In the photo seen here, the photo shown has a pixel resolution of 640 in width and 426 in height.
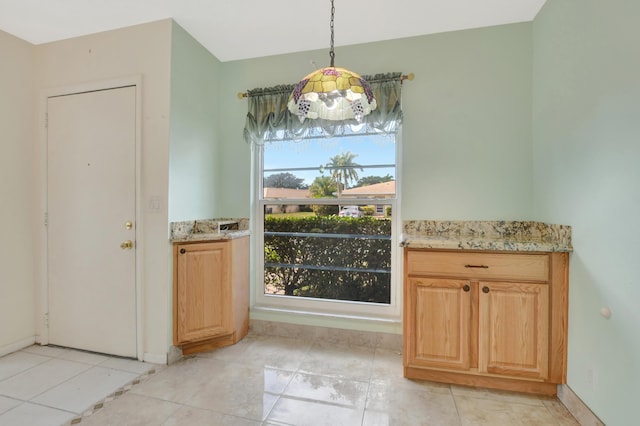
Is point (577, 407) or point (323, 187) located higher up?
point (323, 187)

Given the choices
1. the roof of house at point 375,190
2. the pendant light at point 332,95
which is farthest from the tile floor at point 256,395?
the pendant light at point 332,95

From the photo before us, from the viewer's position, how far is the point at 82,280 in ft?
7.37

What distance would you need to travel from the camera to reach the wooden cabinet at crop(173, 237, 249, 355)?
2137mm

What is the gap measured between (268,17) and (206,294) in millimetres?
2144

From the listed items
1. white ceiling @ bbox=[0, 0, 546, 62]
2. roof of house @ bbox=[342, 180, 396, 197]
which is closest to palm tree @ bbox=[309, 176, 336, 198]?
roof of house @ bbox=[342, 180, 396, 197]

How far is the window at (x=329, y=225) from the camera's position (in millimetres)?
2432

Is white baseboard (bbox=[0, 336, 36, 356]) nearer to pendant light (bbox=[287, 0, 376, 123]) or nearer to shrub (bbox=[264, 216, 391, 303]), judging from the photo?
shrub (bbox=[264, 216, 391, 303])

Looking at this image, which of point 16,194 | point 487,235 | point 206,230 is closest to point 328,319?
point 206,230

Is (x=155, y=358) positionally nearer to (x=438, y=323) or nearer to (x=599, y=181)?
(x=438, y=323)

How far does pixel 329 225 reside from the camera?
8.41 feet

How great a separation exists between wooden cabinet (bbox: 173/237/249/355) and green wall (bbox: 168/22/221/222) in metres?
0.33

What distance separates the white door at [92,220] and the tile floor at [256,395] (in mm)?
253

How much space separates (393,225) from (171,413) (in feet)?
6.39

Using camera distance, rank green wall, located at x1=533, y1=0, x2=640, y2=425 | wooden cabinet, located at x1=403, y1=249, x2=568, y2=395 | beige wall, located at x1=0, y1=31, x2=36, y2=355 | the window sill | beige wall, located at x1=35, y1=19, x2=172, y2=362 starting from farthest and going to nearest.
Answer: the window sill, beige wall, located at x1=0, y1=31, x2=36, y2=355, beige wall, located at x1=35, y1=19, x2=172, y2=362, wooden cabinet, located at x1=403, y1=249, x2=568, y2=395, green wall, located at x1=533, y1=0, x2=640, y2=425
